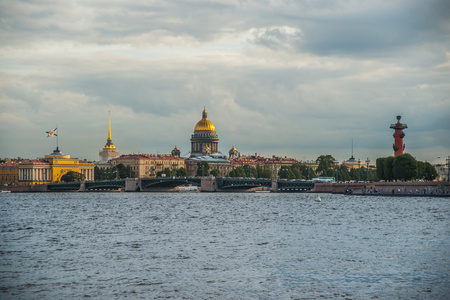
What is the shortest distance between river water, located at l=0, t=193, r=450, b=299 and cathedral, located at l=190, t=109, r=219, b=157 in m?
143

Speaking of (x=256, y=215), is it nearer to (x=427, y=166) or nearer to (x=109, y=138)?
(x=427, y=166)

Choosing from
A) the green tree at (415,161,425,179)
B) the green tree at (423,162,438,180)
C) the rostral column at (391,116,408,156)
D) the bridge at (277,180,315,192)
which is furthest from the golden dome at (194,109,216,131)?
the green tree at (415,161,425,179)

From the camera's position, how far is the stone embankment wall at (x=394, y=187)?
73769mm

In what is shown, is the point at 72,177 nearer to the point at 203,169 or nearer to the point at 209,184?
the point at 203,169

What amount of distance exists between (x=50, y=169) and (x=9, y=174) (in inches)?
288

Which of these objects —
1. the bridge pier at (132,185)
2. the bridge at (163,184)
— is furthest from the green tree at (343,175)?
the bridge pier at (132,185)

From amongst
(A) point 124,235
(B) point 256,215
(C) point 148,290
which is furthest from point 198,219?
(C) point 148,290

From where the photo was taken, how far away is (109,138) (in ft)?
622

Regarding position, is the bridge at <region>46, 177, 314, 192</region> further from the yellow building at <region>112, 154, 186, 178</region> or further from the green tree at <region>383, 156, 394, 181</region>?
the yellow building at <region>112, 154, 186, 178</region>

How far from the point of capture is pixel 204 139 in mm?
185000

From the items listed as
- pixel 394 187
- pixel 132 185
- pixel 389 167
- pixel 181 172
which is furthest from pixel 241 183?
pixel 181 172

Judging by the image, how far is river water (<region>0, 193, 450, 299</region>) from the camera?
67.4 feet

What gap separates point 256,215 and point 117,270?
2635 centimetres

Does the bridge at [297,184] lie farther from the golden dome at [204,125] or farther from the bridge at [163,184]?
the golden dome at [204,125]
